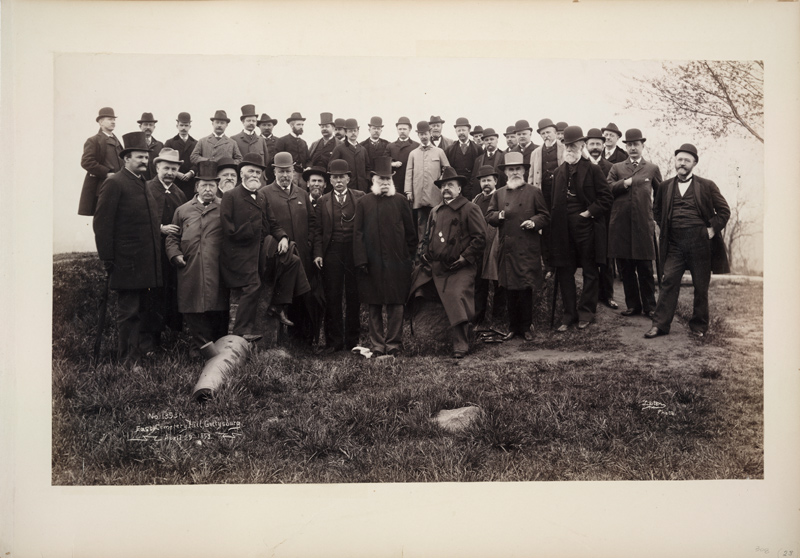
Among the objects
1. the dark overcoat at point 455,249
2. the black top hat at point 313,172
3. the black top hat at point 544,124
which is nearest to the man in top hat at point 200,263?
the black top hat at point 313,172

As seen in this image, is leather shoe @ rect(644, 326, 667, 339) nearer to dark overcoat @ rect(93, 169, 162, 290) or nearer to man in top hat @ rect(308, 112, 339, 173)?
man in top hat @ rect(308, 112, 339, 173)

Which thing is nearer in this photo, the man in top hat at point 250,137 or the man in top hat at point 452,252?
the man in top hat at point 250,137

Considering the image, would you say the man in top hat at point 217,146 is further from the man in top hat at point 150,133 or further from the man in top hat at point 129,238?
the man in top hat at point 129,238

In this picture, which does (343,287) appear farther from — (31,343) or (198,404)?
(31,343)

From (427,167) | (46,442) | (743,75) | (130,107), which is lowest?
(46,442)

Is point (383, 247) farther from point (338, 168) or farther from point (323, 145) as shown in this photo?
point (323, 145)

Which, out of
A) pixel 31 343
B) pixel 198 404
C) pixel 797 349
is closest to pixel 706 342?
pixel 797 349

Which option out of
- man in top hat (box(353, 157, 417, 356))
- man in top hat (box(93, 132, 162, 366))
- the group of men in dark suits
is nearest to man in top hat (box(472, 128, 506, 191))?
the group of men in dark suits
